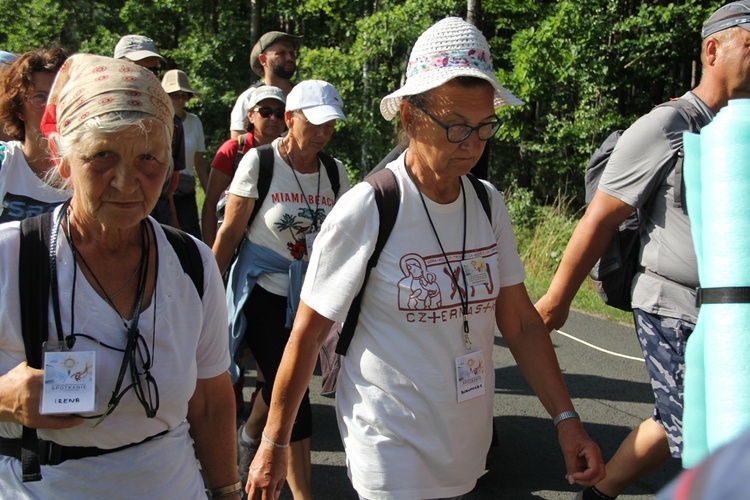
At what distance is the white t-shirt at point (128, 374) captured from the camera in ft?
6.40

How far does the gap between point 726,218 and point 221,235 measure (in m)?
3.09

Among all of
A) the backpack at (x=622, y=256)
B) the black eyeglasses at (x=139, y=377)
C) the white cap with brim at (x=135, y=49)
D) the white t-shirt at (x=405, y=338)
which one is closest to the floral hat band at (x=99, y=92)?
the black eyeglasses at (x=139, y=377)

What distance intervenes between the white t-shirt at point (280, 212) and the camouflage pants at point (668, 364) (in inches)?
70.7

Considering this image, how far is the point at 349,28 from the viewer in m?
16.3

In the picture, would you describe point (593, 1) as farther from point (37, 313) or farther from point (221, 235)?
point (37, 313)

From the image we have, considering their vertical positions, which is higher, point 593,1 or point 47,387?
point 593,1

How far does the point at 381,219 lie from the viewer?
249 cm

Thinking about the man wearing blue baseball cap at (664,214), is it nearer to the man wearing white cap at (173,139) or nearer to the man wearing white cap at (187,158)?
the man wearing white cap at (173,139)

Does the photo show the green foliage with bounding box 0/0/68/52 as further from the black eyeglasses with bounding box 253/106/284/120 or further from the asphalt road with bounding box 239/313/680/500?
the asphalt road with bounding box 239/313/680/500

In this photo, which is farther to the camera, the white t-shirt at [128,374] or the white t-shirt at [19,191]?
the white t-shirt at [19,191]

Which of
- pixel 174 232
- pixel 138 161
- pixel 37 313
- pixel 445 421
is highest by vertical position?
pixel 138 161

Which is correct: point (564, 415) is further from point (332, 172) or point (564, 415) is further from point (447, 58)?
point (332, 172)

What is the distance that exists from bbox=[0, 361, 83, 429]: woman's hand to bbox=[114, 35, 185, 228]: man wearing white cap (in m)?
3.25

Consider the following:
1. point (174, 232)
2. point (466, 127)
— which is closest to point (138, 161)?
point (174, 232)
